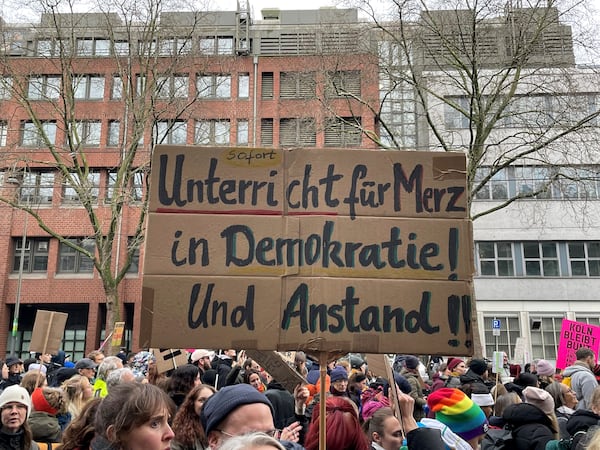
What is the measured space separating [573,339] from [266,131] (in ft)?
79.8

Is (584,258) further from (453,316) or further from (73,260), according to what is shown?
(453,316)

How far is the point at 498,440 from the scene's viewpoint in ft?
14.1

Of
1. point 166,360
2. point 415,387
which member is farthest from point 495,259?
point 166,360

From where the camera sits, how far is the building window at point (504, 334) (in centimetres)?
3088

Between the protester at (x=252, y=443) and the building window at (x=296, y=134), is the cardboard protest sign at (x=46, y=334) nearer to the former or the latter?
the protester at (x=252, y=443)

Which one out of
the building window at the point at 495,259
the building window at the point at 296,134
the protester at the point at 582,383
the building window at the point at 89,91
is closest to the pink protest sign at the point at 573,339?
the protester at the point at 582,383

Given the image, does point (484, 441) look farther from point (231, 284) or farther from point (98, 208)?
point (98, 208)

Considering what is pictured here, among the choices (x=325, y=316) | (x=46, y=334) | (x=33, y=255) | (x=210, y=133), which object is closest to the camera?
(x=325, y=316)

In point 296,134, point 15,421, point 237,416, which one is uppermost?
point 296,134

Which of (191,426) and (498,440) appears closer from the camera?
(191,426)

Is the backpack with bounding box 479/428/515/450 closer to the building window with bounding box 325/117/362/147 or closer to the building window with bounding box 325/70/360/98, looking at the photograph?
the building window with bounding box 325/117/362/147

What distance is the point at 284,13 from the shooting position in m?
37.0

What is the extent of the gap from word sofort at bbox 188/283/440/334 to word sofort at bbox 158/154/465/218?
51 cm

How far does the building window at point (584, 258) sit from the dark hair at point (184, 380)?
30550 millimetres
